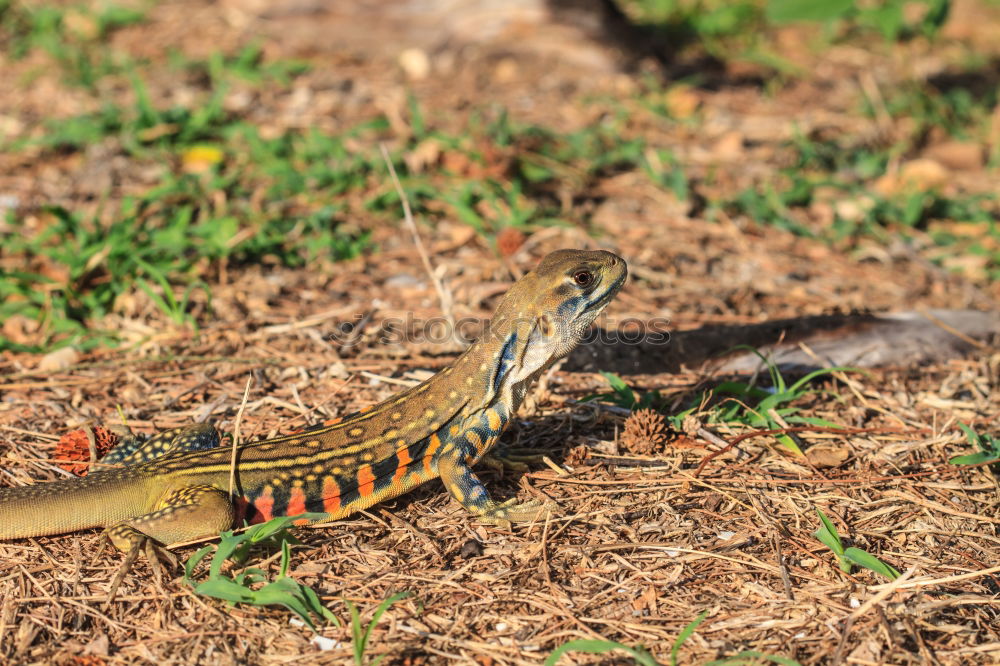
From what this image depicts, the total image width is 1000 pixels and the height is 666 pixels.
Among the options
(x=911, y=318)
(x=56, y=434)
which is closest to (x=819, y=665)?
(x=911, y=318)

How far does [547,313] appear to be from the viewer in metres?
4.30

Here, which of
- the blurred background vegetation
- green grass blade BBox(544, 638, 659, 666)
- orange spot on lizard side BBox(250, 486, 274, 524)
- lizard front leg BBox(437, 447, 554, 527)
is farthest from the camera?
the blurred background vegetation

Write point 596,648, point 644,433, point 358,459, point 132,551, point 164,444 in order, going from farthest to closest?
point 644,433 → point 164,444 → point 358,459 → point 132,551 → point 596,648

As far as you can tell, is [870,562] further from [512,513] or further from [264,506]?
[264,506]

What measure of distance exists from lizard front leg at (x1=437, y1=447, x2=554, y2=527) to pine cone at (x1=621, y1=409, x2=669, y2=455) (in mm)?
695

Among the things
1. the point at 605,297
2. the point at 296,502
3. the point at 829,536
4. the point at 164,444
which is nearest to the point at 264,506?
the point at 296,502

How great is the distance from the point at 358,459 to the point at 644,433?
151 centimetres

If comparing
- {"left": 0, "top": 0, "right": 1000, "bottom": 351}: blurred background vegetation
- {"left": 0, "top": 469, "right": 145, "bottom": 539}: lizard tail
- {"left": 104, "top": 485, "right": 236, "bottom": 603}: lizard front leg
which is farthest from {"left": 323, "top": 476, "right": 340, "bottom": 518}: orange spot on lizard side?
{"left": 0, "top": 0, "right": 1000, "bottom": 351}: blurred background vegetation

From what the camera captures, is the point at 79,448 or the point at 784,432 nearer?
the point at 79,448

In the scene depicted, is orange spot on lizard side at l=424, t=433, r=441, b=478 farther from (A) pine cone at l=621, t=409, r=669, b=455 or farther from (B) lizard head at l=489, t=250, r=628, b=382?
(A) pine cone at l=621, t=409, r=669, b=455

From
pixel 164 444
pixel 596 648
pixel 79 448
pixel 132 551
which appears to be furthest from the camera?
pixel 79 448

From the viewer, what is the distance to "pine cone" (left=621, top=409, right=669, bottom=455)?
4.59 metres

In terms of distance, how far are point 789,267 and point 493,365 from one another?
11.8ft

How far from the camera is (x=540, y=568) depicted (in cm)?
385
